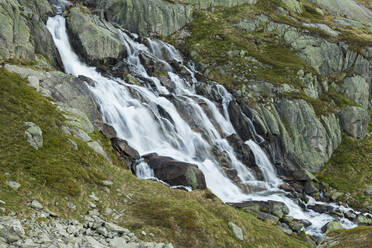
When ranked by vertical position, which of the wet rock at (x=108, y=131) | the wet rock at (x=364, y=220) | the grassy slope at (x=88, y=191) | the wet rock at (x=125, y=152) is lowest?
the wet rock at (x=364, y=220)

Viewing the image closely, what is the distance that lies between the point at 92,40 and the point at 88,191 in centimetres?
3581

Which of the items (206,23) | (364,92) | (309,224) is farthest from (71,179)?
(364,92)

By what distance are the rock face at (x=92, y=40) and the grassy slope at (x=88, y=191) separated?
25845 mm

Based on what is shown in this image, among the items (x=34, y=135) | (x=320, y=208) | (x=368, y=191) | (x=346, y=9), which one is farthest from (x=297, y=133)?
(x=346, y=9)

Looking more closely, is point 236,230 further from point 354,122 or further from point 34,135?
point 354,122

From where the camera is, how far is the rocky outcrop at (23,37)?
1223 inches

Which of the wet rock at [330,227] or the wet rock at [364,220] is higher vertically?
the wet rock at [330,227]

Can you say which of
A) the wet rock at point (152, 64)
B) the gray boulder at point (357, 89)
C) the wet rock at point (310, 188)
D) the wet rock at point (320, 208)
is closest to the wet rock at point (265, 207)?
the wet rock at point (320, 208)

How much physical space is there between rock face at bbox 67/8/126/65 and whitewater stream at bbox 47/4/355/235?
4.48 feet

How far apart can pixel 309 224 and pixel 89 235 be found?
2436 centimetres

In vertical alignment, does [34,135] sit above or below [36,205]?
above

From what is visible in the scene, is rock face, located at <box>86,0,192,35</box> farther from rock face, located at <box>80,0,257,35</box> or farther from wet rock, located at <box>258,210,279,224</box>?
wet rock, located at <box>258,210,279,224</box>

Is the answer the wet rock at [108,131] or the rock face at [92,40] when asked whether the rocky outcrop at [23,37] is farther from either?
the wet rock at [108,131]

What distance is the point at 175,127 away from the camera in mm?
35656
